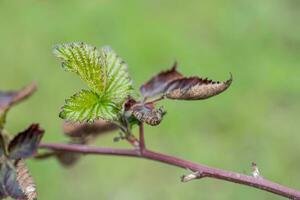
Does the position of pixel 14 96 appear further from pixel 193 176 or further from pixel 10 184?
pixel 193 176

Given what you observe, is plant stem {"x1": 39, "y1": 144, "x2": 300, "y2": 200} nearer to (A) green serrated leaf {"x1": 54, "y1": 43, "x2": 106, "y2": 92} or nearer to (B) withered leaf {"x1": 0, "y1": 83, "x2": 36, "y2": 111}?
(A) green serrated leaf {"x1": 54, "y1": 43, "x2": 106, "y2": 92}

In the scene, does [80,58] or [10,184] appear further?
[10,184]

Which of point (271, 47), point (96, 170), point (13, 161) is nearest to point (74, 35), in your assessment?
point (96, 170)

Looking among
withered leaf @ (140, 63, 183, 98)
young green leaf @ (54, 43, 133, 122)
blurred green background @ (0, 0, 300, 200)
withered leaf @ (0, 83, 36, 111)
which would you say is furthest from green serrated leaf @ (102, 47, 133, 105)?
blurred green background @ (0, 0, 300, 200)

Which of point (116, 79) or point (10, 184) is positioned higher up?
point (116, 79)

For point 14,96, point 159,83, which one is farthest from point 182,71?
point 159,83

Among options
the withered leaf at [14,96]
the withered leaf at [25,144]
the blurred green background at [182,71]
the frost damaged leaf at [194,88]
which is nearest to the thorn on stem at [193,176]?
the frost damaged leaf at [194,88]
